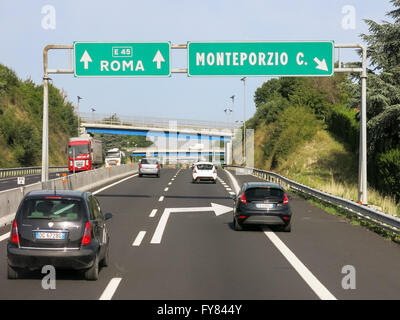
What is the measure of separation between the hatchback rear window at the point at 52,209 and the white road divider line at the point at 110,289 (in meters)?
1.12

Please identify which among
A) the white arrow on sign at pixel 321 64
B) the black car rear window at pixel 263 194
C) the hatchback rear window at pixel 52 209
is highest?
the white arrow on sign at pixel 321 64

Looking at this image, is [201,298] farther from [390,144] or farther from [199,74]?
[390,144]

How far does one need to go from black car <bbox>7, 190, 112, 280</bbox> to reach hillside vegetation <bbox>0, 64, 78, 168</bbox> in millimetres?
53167

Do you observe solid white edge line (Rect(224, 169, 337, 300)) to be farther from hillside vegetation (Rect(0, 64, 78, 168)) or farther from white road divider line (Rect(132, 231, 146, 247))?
hillside vegetation (Rect(0, 64, 78, 168))

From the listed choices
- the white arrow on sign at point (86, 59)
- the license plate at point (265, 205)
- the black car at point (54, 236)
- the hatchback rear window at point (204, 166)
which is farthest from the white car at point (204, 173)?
the black car at point (54, 236)

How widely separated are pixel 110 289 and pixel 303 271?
11.3 ft

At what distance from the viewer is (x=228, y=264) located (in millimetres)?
10359

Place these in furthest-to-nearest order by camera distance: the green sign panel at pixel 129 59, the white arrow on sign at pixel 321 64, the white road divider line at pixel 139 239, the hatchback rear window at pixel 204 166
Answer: the hatchback rear window at pixel 204 166 → the green sign panel at pixel 129 59 → the white arrow on sign at pixel 321 64 → the white road divider line at pixel 139 239

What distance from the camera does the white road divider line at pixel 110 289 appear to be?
7.75 m

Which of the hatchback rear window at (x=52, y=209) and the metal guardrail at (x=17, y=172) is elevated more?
the hatchback rear window at (x=52, y=209)

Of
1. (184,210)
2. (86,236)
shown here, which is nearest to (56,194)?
(86,236)

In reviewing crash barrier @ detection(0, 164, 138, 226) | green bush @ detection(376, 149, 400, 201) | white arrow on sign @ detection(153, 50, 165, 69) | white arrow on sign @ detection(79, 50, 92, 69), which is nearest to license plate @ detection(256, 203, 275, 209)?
crash barrier @ detection(0, 164, 138, 226)

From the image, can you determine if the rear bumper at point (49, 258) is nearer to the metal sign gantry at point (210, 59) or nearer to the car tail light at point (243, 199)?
the car tail light at point (243, 199)
